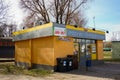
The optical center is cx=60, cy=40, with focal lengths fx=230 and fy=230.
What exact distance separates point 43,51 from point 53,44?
1742 mm

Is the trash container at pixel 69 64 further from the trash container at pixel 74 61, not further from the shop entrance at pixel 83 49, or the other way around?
the shop entrance at pixel 83 49

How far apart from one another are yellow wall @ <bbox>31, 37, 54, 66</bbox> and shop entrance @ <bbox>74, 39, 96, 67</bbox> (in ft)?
9.46

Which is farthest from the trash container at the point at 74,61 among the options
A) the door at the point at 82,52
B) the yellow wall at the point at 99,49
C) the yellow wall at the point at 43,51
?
the yellow wall at the point at 99,49

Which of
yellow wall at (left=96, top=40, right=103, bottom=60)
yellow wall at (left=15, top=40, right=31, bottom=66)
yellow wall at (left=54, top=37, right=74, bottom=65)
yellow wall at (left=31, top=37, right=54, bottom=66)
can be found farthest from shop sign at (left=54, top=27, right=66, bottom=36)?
yellow wall at (left=96, top=40, right=103, bottom=60)

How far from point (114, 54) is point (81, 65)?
17343mm

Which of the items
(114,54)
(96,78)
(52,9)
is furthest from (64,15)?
(96,78)

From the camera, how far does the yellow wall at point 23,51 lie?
2239 centimetres

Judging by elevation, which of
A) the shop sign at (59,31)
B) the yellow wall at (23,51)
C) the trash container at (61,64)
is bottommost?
the trash container at (61,64)

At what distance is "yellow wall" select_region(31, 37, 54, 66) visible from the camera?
1894cm

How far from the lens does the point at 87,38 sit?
22188 mm

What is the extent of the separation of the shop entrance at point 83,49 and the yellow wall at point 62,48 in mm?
941

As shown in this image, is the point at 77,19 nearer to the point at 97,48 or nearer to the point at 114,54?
the point at 114,54

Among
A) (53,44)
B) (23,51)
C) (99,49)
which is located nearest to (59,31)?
(53,44)

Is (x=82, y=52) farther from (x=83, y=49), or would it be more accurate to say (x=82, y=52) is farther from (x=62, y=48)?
(x=62, y=48)
